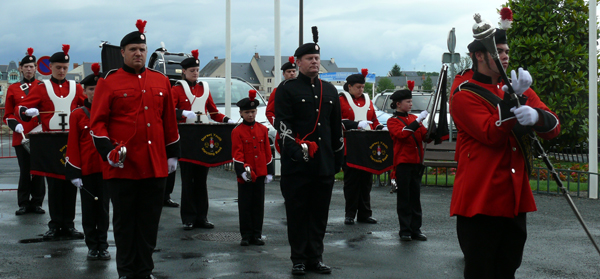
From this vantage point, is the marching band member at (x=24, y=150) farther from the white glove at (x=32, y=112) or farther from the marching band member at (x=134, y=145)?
the marching band member at (x=134, y=145)

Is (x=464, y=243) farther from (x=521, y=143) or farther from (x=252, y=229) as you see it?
(x=252, y=229)

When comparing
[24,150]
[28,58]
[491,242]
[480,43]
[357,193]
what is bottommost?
[357,193]

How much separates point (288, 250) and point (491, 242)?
362cm

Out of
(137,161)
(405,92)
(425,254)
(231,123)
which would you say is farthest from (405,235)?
(137,161)

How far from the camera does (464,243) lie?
169 inches

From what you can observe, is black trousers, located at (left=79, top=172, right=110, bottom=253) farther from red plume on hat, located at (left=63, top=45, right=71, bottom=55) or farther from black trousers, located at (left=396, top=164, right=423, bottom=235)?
black trousers, located at (left=396, top=164, right=423, bottom=235)

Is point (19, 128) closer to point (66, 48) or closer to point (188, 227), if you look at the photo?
point (66, 48)

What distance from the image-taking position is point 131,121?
18.6ft

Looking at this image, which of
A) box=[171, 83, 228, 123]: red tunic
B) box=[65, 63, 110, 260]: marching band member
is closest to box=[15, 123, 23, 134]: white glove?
box=[171, 83, 228, 123]: red tunic

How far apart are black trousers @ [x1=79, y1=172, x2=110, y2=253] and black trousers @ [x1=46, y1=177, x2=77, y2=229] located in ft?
3.49

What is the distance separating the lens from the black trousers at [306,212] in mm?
6445

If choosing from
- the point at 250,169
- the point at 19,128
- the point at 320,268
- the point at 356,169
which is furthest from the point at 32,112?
the point at 320,268

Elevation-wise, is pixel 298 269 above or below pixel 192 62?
below

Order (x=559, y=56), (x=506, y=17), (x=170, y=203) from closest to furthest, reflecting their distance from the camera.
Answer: (x=506, y=17) < (x=170, y=203) < (x=559, y=56)
